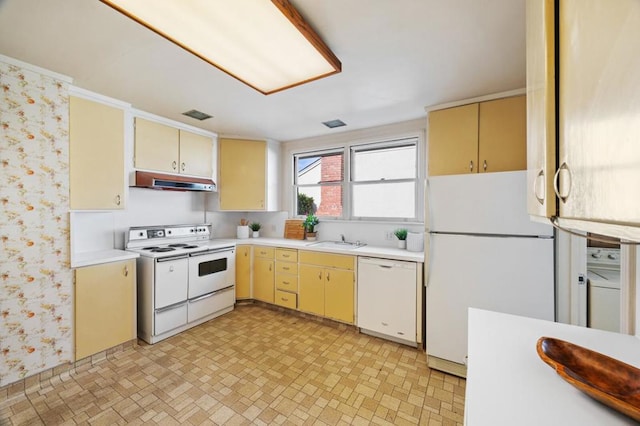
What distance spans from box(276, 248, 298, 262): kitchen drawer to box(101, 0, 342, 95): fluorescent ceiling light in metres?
2.07

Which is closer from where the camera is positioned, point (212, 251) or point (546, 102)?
point (546, 102)

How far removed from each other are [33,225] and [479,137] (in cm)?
389

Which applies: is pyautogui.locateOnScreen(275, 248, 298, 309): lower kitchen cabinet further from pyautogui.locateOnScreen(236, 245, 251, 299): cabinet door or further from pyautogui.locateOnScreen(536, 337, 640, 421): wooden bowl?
pyautogui.locateOnScreen(536, 337, 640, 421): wooden bowl

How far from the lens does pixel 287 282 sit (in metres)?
3.30

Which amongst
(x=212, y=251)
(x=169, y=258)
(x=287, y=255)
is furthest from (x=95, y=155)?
(x=287, y=255)

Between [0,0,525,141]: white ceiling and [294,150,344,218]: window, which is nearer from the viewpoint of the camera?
[0,0,525,141]: white ceiling

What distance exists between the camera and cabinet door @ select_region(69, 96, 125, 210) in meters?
2.19

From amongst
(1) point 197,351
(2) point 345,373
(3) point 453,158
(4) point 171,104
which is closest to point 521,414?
(2) point 345,373

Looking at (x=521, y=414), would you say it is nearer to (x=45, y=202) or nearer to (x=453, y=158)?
(x=453, y=158)

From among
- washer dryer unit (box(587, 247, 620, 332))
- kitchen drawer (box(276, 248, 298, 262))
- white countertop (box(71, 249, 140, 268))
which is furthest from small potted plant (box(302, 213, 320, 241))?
washer dryer unit (box(587, 247, 620, 332))

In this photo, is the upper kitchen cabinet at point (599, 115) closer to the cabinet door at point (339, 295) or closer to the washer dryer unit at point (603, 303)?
the washer dryer unit at point (603, 303)

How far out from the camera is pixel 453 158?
248 centimetres

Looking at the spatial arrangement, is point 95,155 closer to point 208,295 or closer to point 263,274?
point 208,295

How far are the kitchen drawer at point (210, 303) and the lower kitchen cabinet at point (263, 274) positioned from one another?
0.34 metres
